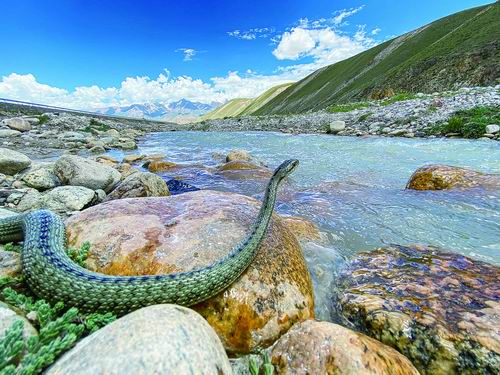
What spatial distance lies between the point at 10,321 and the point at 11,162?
10.3 metres

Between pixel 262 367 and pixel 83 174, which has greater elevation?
pixel 83 174

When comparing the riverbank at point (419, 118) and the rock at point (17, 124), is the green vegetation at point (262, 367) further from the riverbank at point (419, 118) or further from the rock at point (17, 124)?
the rock at point (17, 124)

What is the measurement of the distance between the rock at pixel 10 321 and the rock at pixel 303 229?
417cm

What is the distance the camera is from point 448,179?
795 cm

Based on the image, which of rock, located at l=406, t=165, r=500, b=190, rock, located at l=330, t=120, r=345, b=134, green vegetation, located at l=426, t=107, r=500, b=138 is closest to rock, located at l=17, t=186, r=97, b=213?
rock, located at l=406, t=165, r=500, b=190

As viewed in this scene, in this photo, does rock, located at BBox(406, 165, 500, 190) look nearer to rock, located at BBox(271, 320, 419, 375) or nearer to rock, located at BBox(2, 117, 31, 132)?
rock, located at BBox(271, 320, 419, 375)

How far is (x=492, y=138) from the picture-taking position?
1484cm

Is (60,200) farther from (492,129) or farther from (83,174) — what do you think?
(492,129)

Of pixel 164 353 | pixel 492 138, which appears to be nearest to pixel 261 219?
pixel 164 353

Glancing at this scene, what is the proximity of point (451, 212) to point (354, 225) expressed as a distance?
239cm

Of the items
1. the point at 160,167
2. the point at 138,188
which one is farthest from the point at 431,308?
the point at 160,167

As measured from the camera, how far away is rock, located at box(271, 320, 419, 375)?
2.30 meters

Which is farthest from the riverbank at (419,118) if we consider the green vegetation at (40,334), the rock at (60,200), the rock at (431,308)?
the green vegetation at (40,334)

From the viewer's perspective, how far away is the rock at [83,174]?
8.56 meters
